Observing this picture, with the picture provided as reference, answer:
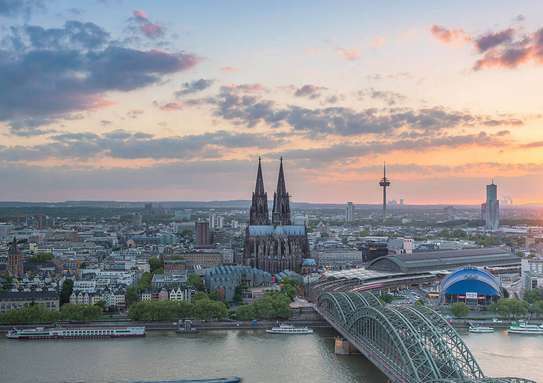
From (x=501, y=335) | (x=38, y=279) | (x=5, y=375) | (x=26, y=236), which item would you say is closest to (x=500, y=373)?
(x=501, y=335)

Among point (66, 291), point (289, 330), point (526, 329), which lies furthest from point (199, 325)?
point (526, 329)

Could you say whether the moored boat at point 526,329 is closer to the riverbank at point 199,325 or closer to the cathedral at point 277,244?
the riverbank at point 199,325

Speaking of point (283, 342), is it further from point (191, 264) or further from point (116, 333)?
point (191, 264)

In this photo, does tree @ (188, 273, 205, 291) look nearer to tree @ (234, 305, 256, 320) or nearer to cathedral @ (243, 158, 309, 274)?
cathedral @ (243, 158, 309, 274)

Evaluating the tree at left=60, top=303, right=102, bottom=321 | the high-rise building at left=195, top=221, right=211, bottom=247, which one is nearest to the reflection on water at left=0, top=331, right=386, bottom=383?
the tree at left=60, top=303, right=102, bottom=321

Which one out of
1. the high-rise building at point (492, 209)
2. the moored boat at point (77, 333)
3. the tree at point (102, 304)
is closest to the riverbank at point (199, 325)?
the moored boat at point (77, 333)
